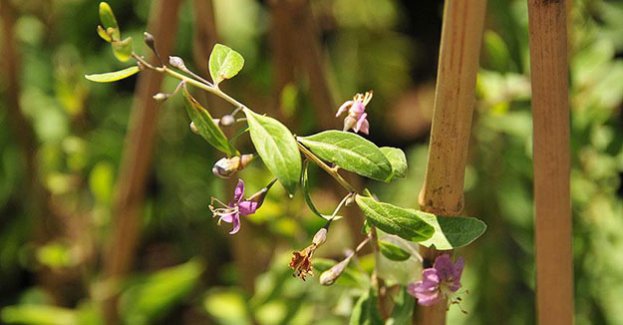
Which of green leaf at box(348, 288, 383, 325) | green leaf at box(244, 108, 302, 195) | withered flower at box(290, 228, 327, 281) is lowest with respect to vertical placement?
green leaf at box(348, 288, 383, 325)

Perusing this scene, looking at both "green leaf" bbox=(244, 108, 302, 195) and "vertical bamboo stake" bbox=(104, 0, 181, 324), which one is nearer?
"green leaf" bbox=(244, 108, 302, 195)

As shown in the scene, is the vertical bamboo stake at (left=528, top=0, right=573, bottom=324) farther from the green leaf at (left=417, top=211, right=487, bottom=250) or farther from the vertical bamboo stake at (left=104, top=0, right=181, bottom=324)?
the vertical bamboo stake at (left=104, top=0, right=181, bottom=324)

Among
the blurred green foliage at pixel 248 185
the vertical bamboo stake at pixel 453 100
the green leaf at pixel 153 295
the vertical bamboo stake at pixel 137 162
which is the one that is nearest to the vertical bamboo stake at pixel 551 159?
the vertical bamboo stake at pixel 453 100

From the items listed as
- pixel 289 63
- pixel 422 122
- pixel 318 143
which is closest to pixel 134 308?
pixel 289 63

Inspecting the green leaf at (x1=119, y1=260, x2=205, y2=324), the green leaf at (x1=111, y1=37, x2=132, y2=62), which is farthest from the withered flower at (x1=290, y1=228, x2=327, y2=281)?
the green leaf at (x1=119, y1=260, x2=205, y2=324)

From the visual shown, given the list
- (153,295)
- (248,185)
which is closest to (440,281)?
(248,185)
